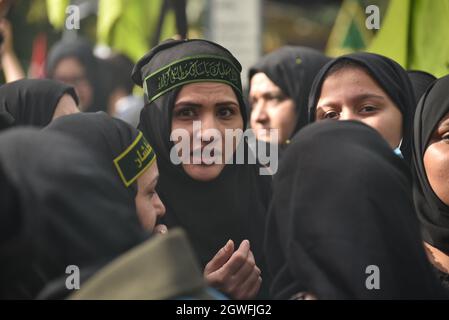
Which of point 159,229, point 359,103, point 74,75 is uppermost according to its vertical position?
point 359,103

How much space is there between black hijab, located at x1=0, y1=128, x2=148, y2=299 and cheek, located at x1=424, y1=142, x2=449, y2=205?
1454 millimetres

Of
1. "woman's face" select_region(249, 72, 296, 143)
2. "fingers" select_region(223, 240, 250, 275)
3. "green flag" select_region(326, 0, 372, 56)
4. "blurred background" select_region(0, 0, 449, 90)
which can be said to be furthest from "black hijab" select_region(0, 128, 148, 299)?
"green flag" select_region(326, 0, 372, 56)

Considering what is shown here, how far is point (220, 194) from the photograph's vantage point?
10.9 feet

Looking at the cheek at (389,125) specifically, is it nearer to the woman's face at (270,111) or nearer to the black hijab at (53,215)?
the woman's face at (270,111)

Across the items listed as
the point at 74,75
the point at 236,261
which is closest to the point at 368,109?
the point at 236,261

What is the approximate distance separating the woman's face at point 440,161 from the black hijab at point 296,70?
52.1 inches

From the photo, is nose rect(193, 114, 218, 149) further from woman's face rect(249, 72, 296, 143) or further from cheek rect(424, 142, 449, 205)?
woman's face rect(249, 72, 296, 143)

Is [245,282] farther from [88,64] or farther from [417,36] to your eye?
[88,64]

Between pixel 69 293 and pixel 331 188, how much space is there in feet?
2.13

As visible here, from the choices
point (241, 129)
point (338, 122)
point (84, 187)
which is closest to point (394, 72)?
point (241, 129)

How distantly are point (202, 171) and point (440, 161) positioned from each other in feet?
2.65

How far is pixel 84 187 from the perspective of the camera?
181 cm

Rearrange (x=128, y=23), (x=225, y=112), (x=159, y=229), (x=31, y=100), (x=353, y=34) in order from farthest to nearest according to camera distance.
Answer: (x=353, y=34) → (x=128, y=23) → (x=31, y=100) → (x=225, y=112) → (x=159, y=229)

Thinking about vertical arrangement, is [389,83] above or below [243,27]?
below
